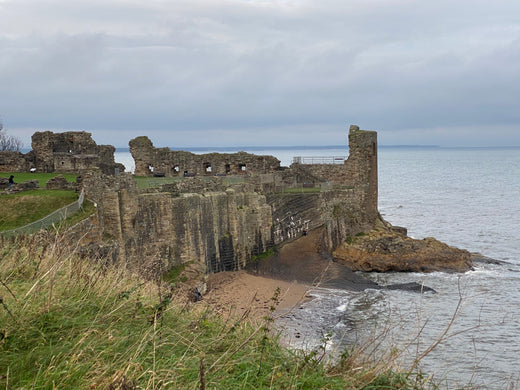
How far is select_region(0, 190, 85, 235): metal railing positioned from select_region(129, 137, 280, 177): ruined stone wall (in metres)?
16.0

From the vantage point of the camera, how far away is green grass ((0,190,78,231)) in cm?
1971

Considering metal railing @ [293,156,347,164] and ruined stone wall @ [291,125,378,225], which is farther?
metal railing @ [293,156,347,164]

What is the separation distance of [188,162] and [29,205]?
1716cm

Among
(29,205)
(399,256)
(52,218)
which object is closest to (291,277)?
(399,256)

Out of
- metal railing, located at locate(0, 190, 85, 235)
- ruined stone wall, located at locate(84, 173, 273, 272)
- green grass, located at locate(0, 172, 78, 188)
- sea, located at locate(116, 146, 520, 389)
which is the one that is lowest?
sea, located at locate(116, 146, 520, 389)

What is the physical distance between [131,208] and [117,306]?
1546cm

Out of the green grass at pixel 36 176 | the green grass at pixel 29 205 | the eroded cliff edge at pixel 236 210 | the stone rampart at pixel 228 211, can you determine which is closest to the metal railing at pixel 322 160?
the eroded cliff edge at pixel 236 210

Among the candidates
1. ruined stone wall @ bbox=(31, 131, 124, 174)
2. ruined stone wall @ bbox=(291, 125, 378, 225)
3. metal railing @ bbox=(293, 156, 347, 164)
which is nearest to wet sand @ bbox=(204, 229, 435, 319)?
ruined stone wall @ bbox=(291, 125, 378, 225)

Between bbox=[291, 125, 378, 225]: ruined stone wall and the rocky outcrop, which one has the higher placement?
bbox=[291, 125, 378, 225]: ruined stone wall

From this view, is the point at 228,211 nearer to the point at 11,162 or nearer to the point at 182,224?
the point at 182,224

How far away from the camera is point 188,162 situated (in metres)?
37.4

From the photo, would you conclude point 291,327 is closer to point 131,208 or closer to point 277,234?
point 131,208

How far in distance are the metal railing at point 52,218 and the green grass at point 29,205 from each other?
0.91 metres

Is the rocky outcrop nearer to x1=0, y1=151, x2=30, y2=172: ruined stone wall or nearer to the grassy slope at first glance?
x1=0, y1=151, x2=30, y2=172: ruined stone wall
